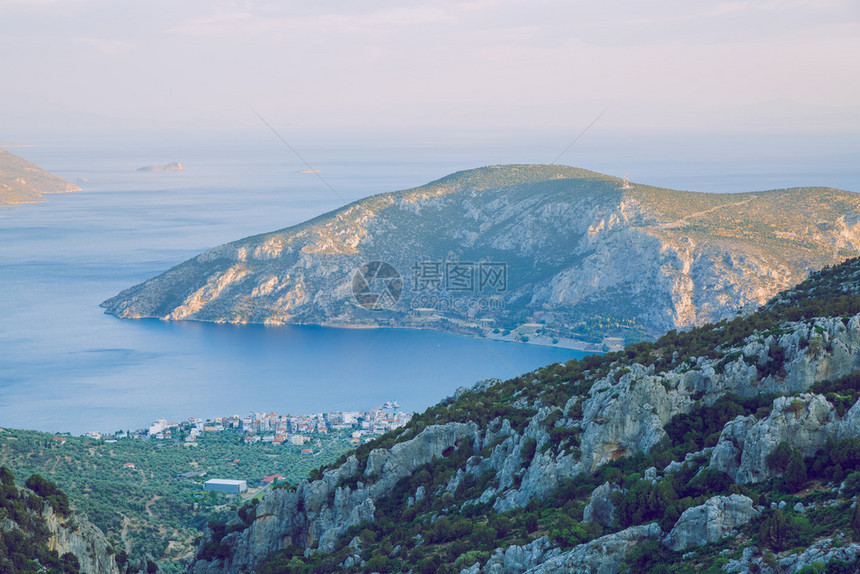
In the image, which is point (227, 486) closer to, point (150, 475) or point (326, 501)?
point (150, 475)

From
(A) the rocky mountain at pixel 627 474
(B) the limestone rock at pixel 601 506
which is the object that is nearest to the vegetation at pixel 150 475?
(A) the rocky mountain at pixel 627 474

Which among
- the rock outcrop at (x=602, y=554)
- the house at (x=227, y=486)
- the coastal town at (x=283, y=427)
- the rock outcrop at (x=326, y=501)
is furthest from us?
the coastal town at (x=283, y=427)

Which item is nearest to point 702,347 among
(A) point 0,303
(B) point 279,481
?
(B) point 279,481

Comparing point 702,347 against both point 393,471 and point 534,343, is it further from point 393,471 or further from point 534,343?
point 534,343

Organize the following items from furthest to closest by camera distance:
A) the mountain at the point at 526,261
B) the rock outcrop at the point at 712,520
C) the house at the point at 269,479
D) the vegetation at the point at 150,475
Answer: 1. the mountain at the point at 526,261
2. the house at the point at 269,479
3. the vegetation at the point at 150,475
4. the rock outcrop at the point at 712,520

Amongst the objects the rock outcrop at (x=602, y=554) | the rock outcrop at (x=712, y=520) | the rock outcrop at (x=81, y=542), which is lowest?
the rock outcrop at (x=81, y=542)

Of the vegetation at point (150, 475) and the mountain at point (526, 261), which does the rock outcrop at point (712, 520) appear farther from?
the mountain at point (526, 261)
